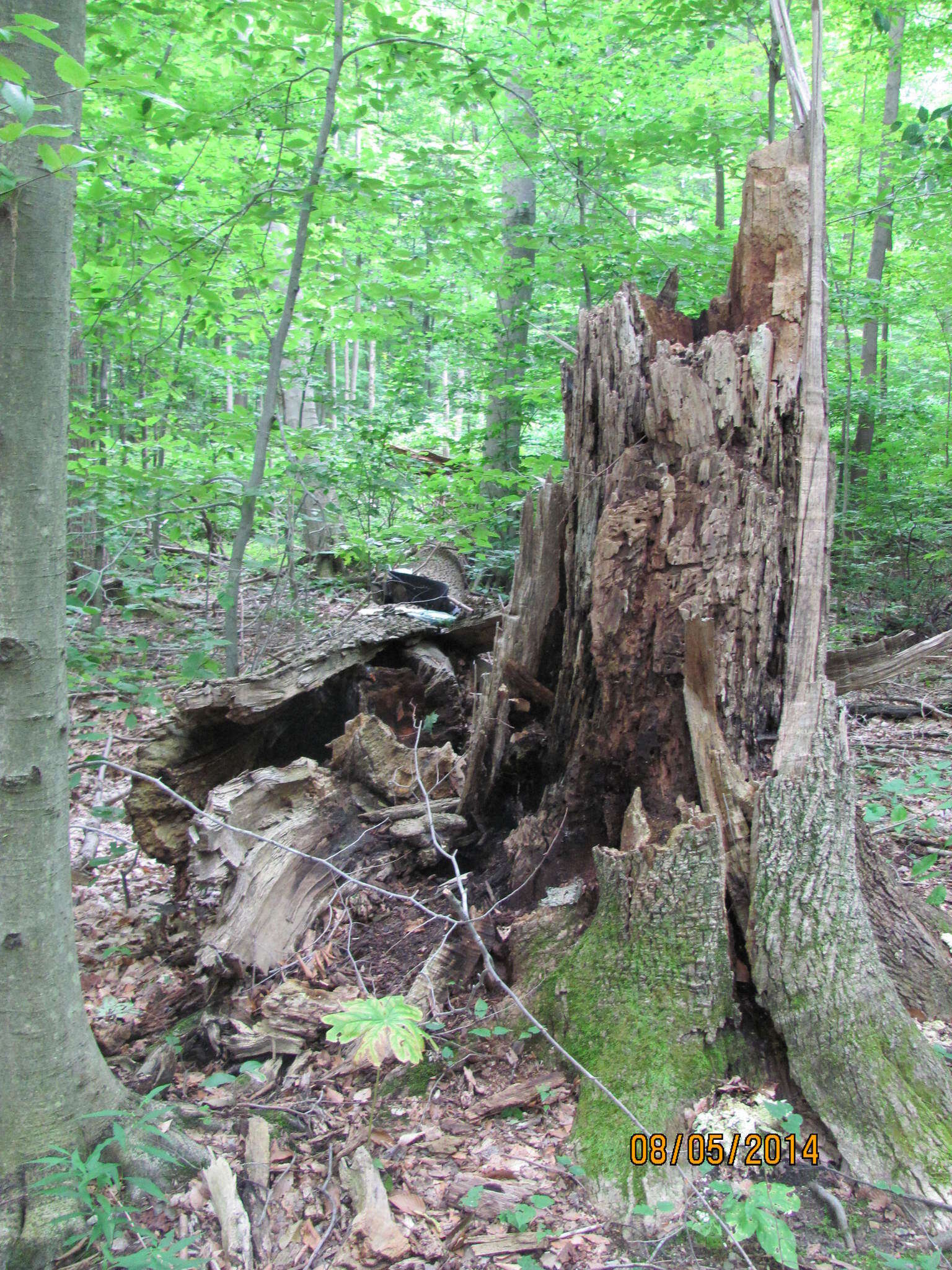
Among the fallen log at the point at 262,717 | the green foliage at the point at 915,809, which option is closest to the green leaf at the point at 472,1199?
the green foliage at the point at 915,809

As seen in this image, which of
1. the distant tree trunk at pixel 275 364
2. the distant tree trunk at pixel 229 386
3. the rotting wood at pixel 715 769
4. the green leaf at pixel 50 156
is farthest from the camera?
the distant tree trunk at pixel 229 386

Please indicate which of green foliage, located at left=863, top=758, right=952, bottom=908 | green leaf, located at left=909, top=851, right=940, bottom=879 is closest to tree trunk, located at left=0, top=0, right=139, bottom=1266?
green foliage, located at left=863, top=758, right=952, bottom=908

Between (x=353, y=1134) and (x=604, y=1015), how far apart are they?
900 millimetres

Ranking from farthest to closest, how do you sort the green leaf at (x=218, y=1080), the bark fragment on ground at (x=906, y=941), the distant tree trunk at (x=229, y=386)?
the distant tree trunk at (x=229, y=386) → the bark fragment on ground at (x=906, y=941) → the green leaf at (x=218, y=1080)

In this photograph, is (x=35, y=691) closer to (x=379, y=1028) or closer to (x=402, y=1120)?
(x=379, y=1028)

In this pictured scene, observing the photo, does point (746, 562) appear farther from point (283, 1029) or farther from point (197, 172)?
point (197, 172)

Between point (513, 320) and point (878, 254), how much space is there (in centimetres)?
650

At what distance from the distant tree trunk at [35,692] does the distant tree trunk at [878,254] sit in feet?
30.3

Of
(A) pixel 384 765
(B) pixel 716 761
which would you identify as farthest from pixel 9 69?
(A) pixel 384 765

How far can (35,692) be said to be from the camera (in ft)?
7.16

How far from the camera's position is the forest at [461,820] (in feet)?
6.97

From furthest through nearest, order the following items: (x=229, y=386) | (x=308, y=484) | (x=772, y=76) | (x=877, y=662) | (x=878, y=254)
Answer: (x=229, y=386)
(x=878, y=254)
(x=772, y=76)
(x=308, y=484)
(x=877, y=662)

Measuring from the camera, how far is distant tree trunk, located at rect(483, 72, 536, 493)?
7344mm

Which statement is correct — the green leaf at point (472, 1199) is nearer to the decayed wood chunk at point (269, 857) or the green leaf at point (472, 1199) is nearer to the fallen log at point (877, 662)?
the decayed wood chunk at point (269, 857)
